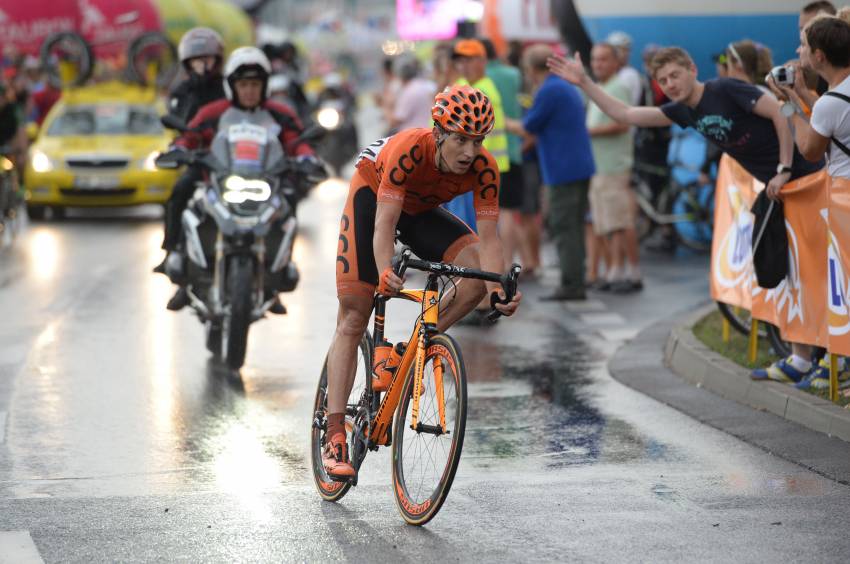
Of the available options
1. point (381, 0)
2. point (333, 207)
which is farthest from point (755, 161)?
point (381, 0)

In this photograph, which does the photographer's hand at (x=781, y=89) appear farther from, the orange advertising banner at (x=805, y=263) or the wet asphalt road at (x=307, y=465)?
the wet asphalt road at (x=307, y=465)

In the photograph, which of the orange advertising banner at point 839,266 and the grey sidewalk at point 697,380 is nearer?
the grey sidewalk at point 697,380

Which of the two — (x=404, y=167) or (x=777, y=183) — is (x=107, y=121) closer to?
(x=777, y=183)

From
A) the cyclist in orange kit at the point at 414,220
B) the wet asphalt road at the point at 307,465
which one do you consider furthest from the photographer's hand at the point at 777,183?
the cyclist in orange kit at the point at 414,220

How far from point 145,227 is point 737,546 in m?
16.8

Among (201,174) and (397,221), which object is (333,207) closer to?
(201,174)

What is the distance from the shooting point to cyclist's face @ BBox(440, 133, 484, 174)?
258 inches

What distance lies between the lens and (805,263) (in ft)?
30.3

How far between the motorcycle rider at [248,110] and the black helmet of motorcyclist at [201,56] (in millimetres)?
542

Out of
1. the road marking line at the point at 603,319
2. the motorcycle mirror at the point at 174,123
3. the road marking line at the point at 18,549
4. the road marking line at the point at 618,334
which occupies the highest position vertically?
the motorcycle mirror at the point at 174,123

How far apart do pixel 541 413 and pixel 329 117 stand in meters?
24.4

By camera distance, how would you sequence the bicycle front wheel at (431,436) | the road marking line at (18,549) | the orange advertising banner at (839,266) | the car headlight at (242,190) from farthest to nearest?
the car headlight at (242,190) → the orange advertising banner at (839,266) → the bicycle front wheel at (431,436) → the road marking line at (18,549)

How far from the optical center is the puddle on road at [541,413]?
26.5ft

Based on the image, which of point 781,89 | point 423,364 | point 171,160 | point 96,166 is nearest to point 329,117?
point 96,166
